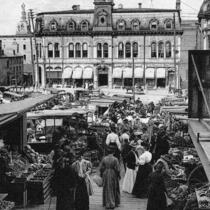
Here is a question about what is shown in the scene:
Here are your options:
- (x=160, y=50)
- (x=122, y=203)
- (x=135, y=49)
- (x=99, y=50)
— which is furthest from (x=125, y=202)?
(x=99, y=50)

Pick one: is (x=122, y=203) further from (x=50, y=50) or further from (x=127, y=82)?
(x=50, y=50)

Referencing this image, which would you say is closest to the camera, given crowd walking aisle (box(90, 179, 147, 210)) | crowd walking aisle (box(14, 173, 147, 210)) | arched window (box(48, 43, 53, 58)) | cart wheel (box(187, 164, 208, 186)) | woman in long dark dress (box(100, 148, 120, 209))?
woman in long dark dress (box(100, 148, 120, 209))

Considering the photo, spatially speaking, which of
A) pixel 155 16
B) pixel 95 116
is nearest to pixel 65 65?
pixel 155 16

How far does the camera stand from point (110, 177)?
41.4ft

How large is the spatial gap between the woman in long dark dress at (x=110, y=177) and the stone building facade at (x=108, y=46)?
178 feet

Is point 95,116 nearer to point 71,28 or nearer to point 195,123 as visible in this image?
point 195,123

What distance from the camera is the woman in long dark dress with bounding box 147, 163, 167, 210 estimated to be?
11.2 m

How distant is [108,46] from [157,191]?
2322 inches

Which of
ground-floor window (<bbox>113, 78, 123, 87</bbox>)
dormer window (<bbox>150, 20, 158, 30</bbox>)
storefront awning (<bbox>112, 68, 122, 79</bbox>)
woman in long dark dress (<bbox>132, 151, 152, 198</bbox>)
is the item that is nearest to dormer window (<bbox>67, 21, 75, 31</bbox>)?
storefront awning (<bbox>112, 68, 122, 79</bbox>)

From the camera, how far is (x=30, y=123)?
82.6ft

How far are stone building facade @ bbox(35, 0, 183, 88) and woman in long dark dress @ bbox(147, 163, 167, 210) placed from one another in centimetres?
5558

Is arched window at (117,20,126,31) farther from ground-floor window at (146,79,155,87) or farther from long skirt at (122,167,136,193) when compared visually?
long skirt at (122,167,136,193)

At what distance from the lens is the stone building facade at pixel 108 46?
67438 millimetres

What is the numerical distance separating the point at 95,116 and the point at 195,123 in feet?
69.5
